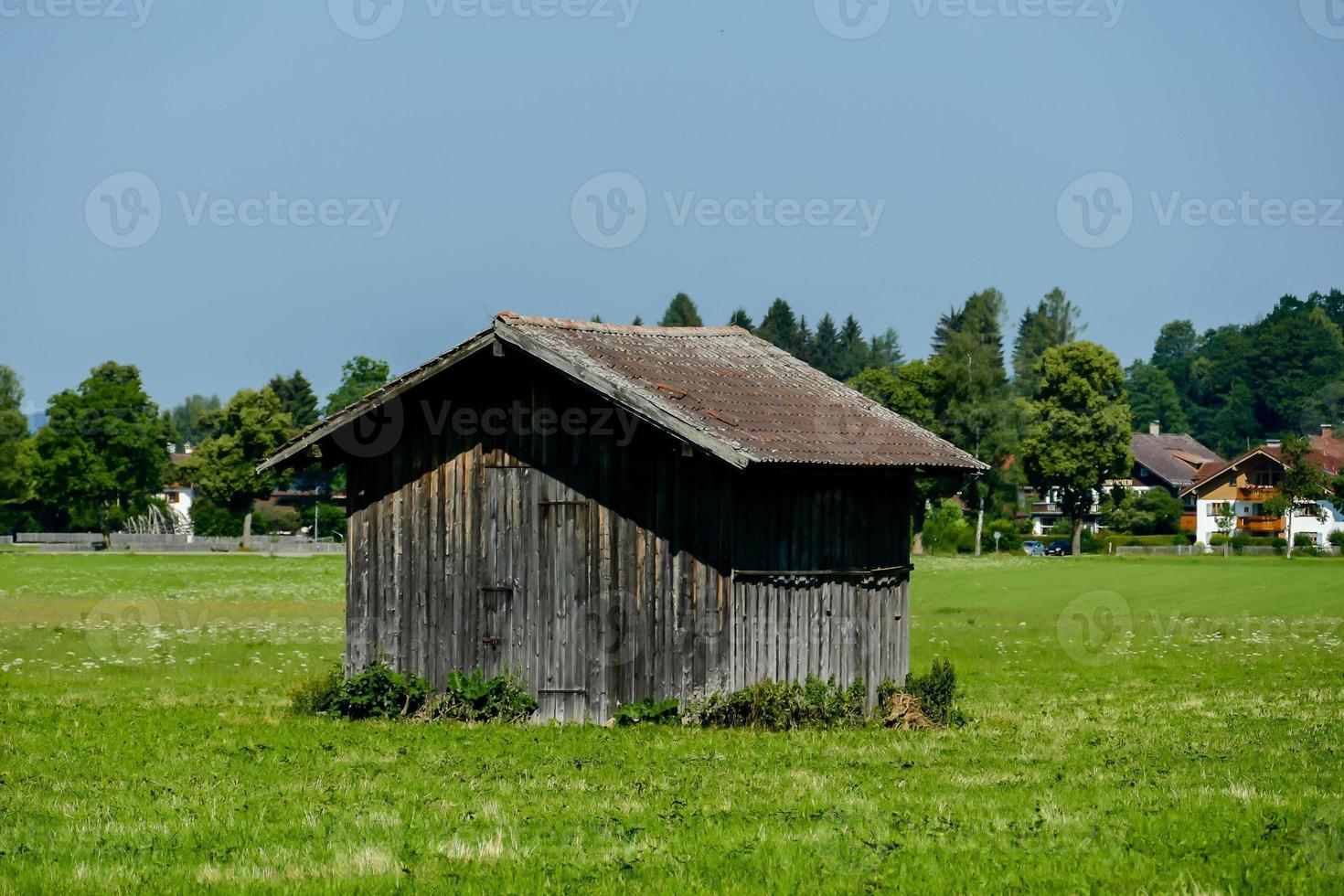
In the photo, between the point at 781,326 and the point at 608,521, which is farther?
the point at 781,326

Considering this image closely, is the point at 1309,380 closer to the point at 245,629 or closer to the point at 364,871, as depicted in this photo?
the point at 245,629

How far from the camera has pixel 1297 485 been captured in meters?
108

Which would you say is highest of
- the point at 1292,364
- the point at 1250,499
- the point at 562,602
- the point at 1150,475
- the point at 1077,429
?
the point at 1292,364

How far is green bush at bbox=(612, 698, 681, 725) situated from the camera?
21359 mm

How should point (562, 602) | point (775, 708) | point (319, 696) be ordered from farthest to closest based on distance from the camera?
point (319, 696)
point (562, 602)
point (775, 708)

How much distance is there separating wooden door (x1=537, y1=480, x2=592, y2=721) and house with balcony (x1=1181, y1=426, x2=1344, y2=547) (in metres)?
106

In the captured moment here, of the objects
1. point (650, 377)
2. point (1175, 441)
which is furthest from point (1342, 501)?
point (650, 377)

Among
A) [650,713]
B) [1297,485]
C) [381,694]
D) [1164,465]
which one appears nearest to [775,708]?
[650,713]

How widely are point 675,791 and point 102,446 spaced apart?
10258 cm

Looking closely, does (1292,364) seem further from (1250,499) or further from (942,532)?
(942,532)

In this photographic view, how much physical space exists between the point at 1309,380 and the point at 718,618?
174m

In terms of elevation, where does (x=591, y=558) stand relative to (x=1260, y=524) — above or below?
below

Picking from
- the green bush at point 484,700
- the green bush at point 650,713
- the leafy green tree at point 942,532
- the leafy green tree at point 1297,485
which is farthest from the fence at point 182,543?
the green bush at point 650,713

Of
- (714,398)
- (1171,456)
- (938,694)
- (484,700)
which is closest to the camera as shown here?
(484,700)
